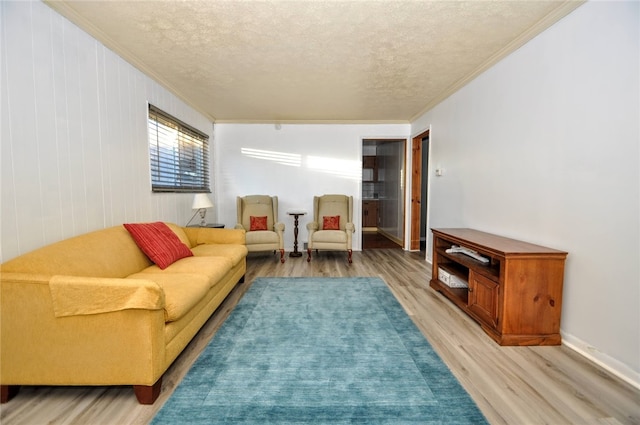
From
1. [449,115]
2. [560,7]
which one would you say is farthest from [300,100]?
[560,7]

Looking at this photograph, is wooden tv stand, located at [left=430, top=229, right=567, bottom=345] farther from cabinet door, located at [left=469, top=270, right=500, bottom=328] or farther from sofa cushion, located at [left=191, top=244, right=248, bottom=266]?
sofa cushion, located at [left=191, top=244, right=248, bottom=266]

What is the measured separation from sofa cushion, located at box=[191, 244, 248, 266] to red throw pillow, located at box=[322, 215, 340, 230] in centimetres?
186

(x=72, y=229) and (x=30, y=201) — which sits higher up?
(x=30, y=201)

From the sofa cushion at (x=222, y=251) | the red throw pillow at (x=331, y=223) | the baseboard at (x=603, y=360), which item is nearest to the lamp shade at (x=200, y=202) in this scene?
the sofa cushion at (x=222, y=251)

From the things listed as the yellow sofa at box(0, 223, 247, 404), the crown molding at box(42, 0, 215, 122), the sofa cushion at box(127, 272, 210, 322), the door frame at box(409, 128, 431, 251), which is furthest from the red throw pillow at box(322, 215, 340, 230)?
the yellow sofa at box(0, 223, 247, 404)

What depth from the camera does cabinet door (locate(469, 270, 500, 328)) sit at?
2.09 m

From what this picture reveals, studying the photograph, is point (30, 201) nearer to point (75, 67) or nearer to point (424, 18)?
point (75, 67)

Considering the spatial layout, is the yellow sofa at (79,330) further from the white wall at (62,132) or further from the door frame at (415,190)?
the door frame at (415,190)

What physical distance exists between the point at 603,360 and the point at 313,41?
10.4 ft

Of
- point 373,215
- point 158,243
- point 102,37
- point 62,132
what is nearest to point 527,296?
point 158,243

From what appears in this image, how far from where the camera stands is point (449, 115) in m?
3.69

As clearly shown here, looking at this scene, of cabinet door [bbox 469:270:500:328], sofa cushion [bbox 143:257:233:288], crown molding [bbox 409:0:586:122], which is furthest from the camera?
sofa cushion [bbox 143:257:233:288]

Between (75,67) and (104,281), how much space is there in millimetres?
1840

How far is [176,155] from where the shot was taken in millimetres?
3771
